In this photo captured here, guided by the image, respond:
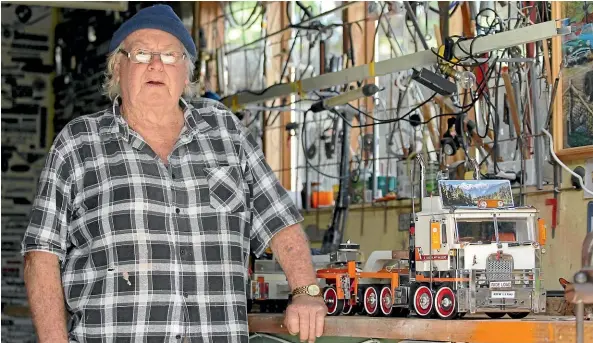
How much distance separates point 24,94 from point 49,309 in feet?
19.6

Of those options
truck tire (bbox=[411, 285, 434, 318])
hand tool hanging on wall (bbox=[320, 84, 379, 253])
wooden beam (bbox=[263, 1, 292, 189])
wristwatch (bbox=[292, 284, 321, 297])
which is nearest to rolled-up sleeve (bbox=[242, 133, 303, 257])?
wristwatch (bbox=[292, 284, 321, 297])

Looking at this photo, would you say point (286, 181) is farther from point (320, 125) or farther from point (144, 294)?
point (144, 294)

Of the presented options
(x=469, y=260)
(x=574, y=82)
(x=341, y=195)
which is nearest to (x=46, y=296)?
(x=469, y=260)

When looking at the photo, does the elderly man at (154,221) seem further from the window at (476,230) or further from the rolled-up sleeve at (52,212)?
the window at (476,230)

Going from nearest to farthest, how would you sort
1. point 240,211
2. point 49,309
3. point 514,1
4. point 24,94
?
point 49,309, point 240,211, point 514,1, point 24,94

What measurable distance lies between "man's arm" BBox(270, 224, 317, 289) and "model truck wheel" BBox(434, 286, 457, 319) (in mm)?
383

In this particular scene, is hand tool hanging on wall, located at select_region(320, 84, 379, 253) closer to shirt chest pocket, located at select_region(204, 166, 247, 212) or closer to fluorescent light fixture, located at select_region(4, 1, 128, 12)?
fluorescent light fixture, located at select_region(4, 1, 128, 12)

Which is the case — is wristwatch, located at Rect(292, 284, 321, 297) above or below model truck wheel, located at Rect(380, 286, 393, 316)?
above

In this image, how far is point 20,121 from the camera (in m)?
8.95

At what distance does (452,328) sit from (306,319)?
45 cm

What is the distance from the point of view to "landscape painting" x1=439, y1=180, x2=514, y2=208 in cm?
357

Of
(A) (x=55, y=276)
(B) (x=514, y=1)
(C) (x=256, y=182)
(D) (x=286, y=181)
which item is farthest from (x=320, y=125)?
(A) (x=55, y=276)

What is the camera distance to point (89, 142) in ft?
11.5

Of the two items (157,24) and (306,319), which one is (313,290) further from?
(157,24)
